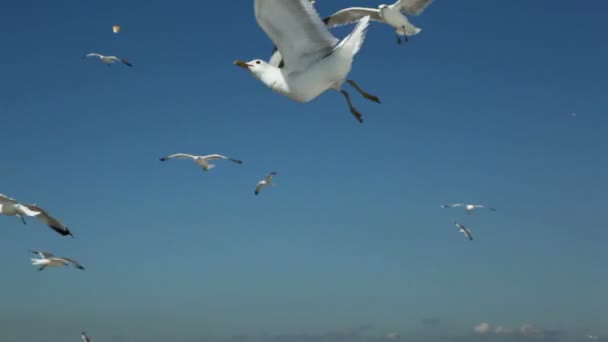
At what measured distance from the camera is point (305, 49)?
762 cm

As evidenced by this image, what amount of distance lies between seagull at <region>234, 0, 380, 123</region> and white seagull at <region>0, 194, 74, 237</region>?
5909 millimetres

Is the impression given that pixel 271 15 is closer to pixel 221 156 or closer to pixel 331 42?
pixel 331 42

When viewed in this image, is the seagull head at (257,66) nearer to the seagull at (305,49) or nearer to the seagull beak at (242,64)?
the seagull beak at (242,64)

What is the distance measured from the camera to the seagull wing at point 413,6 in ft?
46.7

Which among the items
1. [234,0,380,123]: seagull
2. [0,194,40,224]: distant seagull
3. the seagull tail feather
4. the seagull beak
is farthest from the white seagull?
the seagull tail feather

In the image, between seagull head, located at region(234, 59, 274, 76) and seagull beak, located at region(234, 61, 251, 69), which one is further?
seagull beak, located at region(234, 61, 251, 69)

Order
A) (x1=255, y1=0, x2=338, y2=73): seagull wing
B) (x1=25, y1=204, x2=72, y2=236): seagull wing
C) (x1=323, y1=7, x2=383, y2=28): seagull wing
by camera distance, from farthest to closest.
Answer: (x1=25, y1=204, x2=72, y2=236): seagull wing, (x1=323, y1=7, x2=383, y2=28): seagull wing, (x1=255, y1=0, x2=338, y2=73): seagull wing

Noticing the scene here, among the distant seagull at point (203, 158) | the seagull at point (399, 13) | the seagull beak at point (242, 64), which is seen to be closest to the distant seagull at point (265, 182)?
the distant seagull at point (203, 158)

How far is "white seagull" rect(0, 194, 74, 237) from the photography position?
477 inches

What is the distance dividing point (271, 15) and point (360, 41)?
0.96 meters

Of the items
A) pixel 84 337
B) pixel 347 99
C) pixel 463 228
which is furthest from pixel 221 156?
pixel 347 99

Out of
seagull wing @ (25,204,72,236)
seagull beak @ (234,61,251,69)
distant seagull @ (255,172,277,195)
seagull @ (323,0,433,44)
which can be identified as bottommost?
distant seagull @ (255,172,277,195)

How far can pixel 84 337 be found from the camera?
38.2 feet

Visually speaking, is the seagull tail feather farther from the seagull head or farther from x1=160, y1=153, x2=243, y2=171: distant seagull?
x1=160, y1=153, x2=243, y2=171: distant seagull
